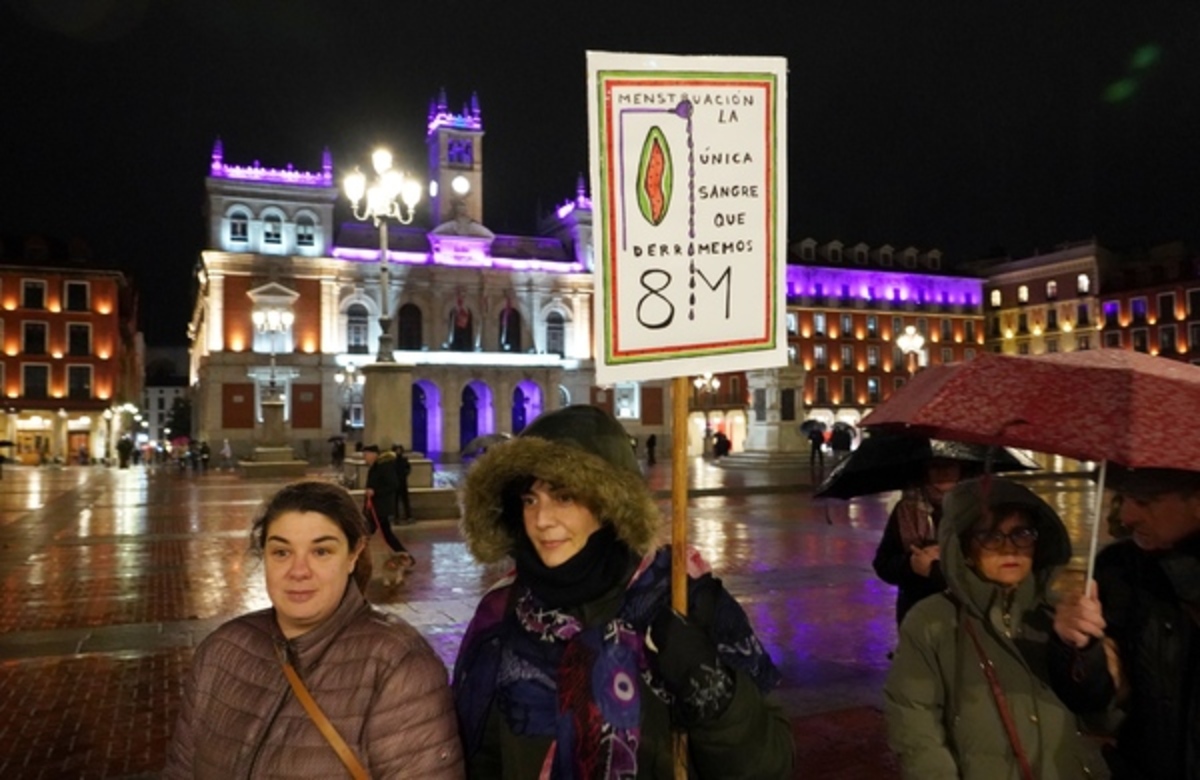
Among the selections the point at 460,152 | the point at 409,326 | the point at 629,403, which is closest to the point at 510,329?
the point at 409,326

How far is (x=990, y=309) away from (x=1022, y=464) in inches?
2698

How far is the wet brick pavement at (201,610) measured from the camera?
4961 mm

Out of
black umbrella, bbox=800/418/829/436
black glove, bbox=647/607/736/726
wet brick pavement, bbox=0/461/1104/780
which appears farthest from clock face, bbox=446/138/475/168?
black glove, bbox=647/607/736/726

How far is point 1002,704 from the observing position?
8.34 feet

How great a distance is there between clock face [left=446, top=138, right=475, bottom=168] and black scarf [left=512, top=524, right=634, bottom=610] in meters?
58.6

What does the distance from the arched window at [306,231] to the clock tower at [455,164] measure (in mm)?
8860

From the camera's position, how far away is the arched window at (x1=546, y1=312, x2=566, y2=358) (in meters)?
57.5

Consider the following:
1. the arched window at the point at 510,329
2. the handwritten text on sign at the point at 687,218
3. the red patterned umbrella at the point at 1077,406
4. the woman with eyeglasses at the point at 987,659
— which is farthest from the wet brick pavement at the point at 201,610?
the arched window at the point at 510,329

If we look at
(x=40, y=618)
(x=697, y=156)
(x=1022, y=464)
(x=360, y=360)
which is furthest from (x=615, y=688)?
(x=360, y=360)

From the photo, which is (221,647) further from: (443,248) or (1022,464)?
(443,248)

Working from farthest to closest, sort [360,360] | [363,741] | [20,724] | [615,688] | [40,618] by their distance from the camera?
[360,360], [40,618], [20,724], [363,741], [615,688]

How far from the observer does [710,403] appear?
214ft

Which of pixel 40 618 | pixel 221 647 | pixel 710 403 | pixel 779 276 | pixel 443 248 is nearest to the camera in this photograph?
pixel 221 647

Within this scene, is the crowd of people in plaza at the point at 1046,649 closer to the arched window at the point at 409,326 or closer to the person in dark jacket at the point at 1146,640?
the person in dark jacket at the point at 1146,640
